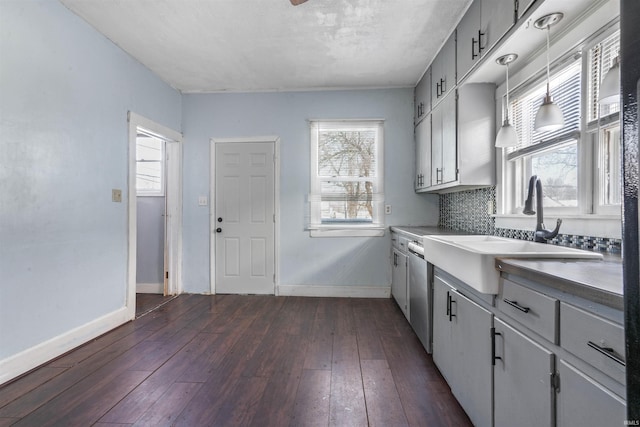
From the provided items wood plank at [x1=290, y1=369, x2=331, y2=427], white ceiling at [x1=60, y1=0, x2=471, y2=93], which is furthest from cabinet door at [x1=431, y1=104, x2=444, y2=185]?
wood plank at [x1=290, y1=369, x2=331, y2=427]

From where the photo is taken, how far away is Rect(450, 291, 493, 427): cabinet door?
1.32 meters

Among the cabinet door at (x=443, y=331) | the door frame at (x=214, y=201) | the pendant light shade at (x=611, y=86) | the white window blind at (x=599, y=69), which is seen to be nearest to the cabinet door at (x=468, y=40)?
the white window blind at (x=599, y=69)

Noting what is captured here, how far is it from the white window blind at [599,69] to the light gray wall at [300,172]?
7.09ft

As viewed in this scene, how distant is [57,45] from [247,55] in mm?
1518

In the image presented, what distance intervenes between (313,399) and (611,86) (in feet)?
7.04

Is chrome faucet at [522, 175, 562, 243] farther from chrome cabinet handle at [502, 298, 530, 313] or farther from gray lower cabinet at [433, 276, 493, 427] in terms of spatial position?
chrome cabinet handle at [502, 298, 530, 313]

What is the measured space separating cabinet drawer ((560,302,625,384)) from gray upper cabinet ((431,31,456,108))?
2216mm

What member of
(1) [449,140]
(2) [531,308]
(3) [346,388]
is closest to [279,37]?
(1) [449,140]

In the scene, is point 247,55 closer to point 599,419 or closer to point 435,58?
point 435,58

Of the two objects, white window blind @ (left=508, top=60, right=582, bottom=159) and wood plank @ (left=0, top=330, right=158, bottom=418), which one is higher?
white window blind @ (left=508, top=60, right=582, bottom=159)

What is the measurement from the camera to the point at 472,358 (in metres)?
1.46

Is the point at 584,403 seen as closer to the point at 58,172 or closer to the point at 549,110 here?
the point at 549,110

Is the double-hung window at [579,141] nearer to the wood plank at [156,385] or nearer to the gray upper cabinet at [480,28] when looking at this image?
the gray upper cabinet at [480,28]

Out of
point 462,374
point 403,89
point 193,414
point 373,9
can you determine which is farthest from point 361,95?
point 193,414
